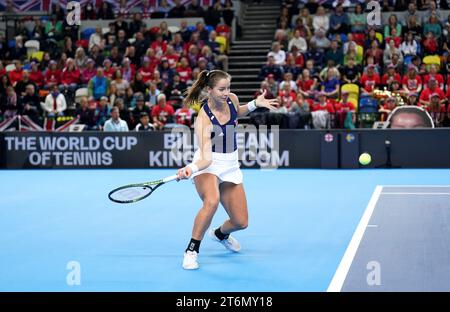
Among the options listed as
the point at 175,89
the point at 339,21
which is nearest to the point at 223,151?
the point at 175,89

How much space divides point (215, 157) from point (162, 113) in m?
12.0

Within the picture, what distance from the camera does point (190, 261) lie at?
733 centimetres

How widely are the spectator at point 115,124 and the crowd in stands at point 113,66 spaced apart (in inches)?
1.0

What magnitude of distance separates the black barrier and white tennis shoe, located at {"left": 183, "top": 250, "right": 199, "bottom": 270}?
10.3 metres

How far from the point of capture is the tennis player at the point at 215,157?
746 cm

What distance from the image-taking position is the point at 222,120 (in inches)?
303

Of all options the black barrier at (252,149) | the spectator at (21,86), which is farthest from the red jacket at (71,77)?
the black barrier at (252,149)

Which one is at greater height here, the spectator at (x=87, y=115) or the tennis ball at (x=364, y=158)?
the spectator at (x=87, y=115)

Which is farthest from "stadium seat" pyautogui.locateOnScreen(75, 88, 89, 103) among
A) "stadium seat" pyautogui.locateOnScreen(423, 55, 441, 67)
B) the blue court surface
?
"stadium seat" pyautogui.locateOnScreen(423, 55, 441, 67)

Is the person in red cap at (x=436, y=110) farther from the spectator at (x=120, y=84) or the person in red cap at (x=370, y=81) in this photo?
the spectator at (x=120, y=84)

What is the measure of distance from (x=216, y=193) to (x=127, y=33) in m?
17.5

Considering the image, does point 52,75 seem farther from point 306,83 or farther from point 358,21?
point 358,21

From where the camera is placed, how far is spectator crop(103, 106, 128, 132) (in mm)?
19062
